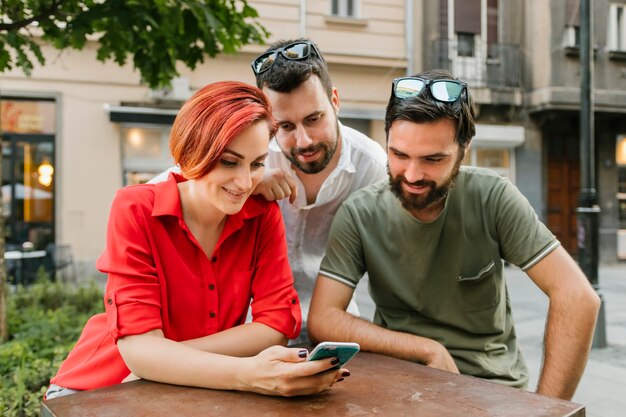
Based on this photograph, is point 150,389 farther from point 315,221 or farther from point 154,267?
point 315,221

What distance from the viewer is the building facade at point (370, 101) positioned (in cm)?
1090

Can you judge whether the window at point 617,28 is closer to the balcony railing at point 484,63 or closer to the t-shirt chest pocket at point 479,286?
the balcony railing at point 484,63

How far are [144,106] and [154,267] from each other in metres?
10.3

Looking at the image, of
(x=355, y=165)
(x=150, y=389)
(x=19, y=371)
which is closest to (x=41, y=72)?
(x=19, y=371)

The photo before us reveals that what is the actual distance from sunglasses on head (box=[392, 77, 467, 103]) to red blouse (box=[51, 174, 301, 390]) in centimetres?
61

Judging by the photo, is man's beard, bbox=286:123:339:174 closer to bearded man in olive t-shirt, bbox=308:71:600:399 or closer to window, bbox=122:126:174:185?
bearded man in olive t-shirt, bbox=308:71:600:399

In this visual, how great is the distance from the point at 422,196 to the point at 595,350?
15.6 feet

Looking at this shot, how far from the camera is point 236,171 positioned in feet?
5.63

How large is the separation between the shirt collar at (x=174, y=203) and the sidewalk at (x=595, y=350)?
3.15 m

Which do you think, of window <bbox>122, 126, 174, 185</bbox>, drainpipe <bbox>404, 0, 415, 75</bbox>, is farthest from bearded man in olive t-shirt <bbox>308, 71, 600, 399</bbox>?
drainpipe <bbox>404, 0, 415, 75</bbox>

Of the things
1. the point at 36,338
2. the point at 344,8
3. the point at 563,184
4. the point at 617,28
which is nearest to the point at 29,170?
the point at 344,8

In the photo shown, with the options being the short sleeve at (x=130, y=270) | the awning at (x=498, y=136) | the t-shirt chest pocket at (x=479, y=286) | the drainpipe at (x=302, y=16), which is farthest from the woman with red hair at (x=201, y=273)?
the awning at (x=498, y=136)

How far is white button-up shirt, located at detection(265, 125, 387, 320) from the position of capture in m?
2.46

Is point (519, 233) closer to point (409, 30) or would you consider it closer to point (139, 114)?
point (139, 114)
